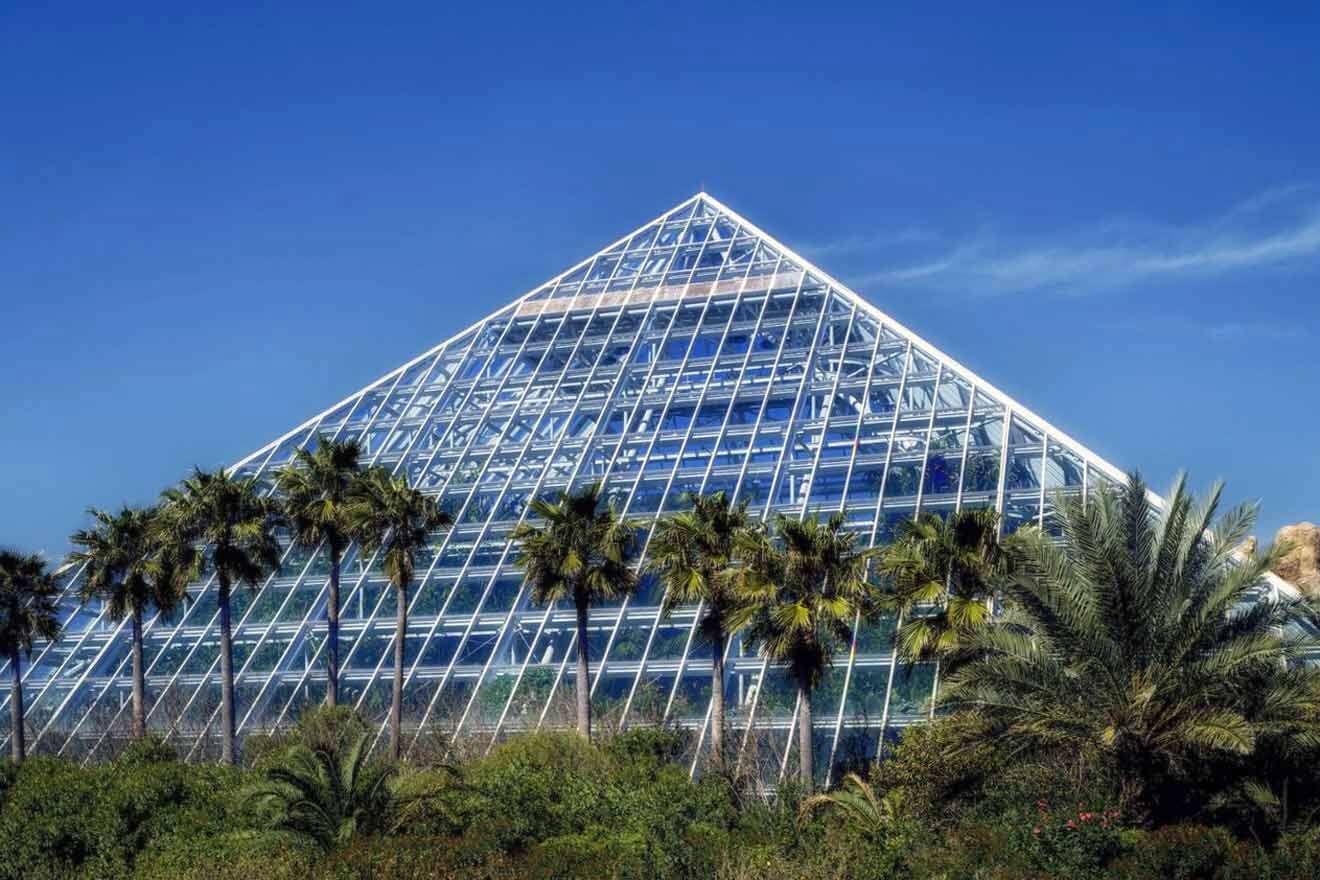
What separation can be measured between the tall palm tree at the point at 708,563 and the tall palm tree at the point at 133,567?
15.4 metres

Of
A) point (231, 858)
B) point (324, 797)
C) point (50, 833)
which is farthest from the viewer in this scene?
point (50, 833)

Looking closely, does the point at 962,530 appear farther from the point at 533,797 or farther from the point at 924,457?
the point at 924,457

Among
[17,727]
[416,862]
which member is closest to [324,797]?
[416,862]

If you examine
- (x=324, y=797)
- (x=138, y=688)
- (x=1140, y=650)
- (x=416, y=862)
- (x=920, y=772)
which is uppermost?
(x=1140, y=650)

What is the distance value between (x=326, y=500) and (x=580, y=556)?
7956mm

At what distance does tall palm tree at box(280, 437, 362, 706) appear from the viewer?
1419 inches

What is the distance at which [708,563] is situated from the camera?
29.8m

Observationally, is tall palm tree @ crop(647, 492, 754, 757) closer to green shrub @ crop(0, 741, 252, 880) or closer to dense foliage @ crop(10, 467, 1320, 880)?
dense foliage @ crop(10, 467, 1320, 880)

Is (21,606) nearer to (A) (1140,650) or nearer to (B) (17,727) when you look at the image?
(B) (17,727)

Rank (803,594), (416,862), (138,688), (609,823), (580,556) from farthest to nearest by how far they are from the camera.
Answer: (138,688)
(580,556)
(803,594)
(609,823)
(416,862)

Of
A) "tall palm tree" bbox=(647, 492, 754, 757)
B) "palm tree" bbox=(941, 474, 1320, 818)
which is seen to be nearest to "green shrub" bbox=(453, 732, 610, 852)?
"tall palm tree" bbox=(647, 492, 754, 757)

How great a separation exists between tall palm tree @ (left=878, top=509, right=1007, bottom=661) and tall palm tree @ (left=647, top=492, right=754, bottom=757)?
11.4 ft

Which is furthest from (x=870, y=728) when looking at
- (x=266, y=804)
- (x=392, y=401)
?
(x=392, y=401)

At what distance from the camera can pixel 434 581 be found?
42.5 m
